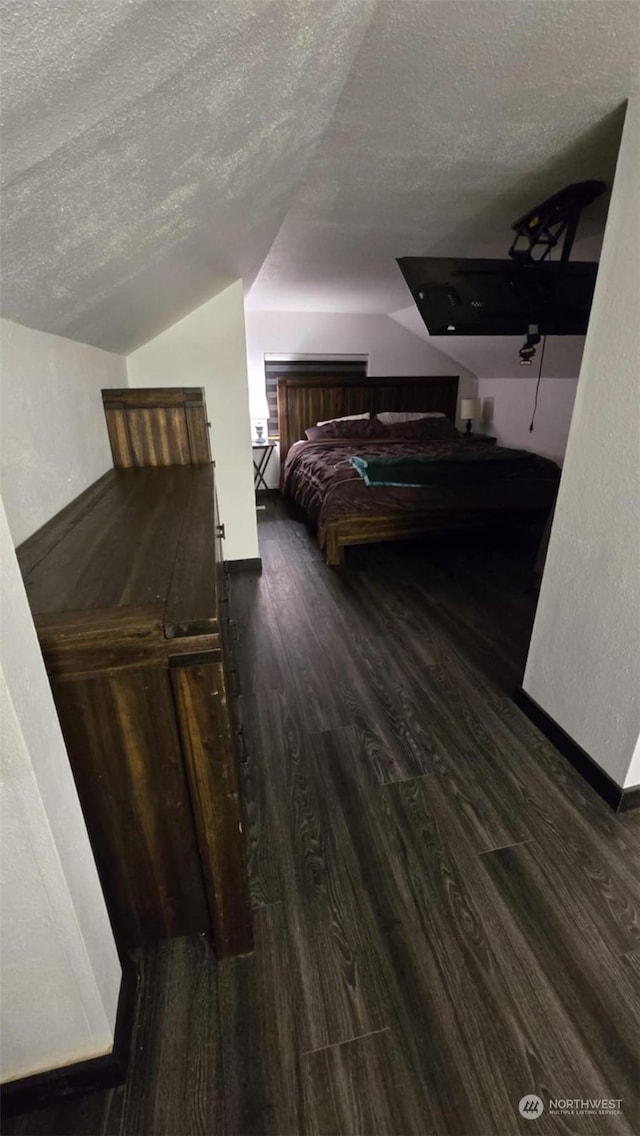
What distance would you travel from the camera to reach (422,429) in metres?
5.27

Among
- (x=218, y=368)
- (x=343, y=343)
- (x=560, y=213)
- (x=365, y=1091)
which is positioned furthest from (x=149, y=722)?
(x=343, y=343)

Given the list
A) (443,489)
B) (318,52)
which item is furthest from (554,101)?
(443,489)

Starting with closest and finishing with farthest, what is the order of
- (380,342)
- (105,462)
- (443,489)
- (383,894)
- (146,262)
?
(383,894) < (146,262) < (105,462) < (443,489) < (380,342)

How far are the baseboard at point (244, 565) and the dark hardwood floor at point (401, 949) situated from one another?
1319 millimetres

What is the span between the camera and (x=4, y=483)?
43.4 inches

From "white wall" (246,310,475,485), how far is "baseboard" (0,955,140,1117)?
5165 mm

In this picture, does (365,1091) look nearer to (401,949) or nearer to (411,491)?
(401,949)

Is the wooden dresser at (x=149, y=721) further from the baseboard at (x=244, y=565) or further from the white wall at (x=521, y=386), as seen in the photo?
the white wall at (x=521, y=386)

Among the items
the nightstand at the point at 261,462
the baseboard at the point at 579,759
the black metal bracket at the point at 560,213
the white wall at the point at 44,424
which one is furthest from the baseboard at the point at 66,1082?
the nightstand at the point at 261,462

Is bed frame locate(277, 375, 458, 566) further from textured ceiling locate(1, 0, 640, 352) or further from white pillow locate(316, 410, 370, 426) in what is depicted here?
textured ceiling locate(1, 0, 640, 352)

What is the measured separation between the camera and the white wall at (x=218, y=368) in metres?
2.71

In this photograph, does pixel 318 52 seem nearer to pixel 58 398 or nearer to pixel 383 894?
pixel 58 398

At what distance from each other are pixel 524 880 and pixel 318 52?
1994 millimetres

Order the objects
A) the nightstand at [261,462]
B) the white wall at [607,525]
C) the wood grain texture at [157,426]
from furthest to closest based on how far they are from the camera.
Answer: the nightstand at [261,462]
the wood grain texture at [157,426]
the white wall at [607,525]
